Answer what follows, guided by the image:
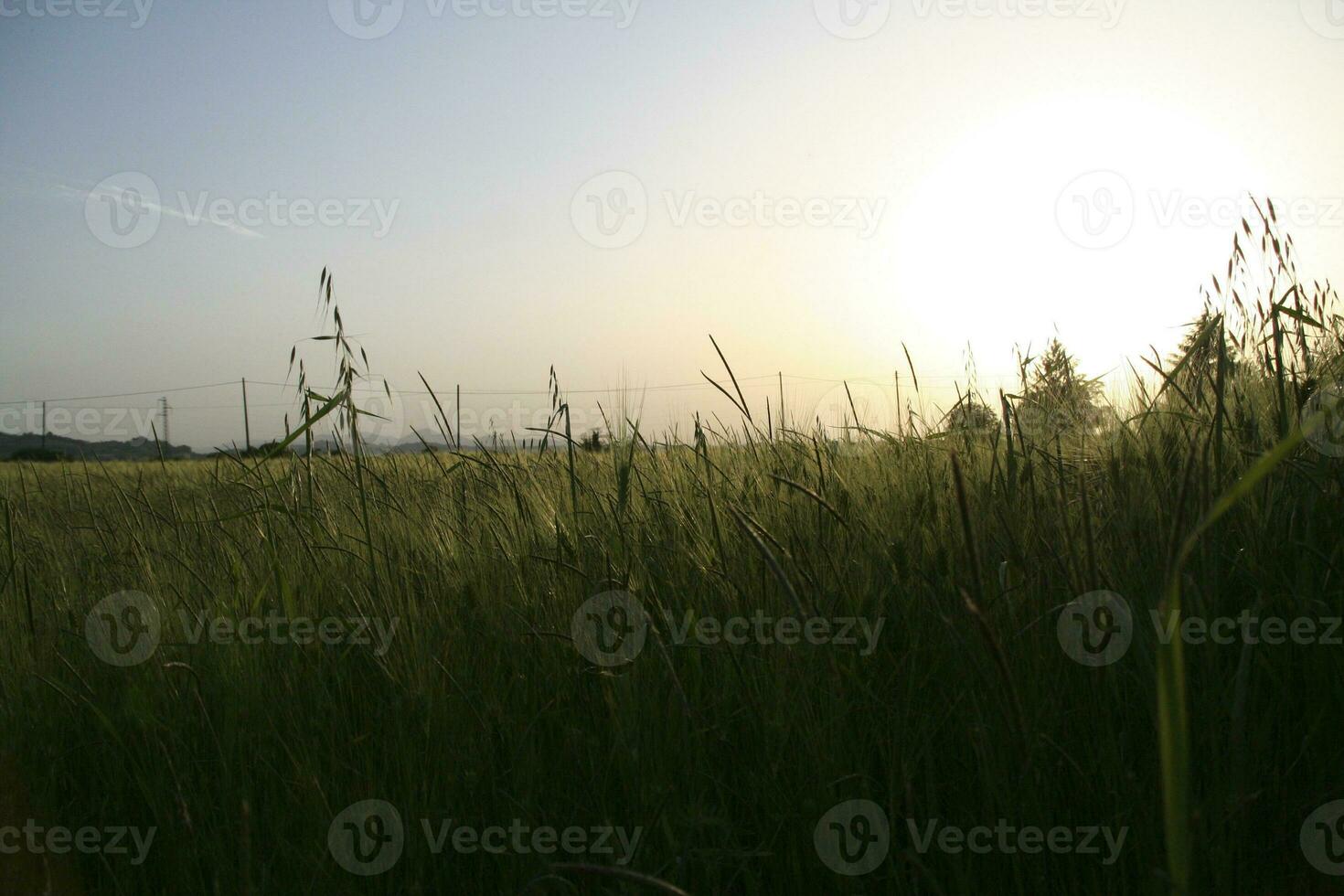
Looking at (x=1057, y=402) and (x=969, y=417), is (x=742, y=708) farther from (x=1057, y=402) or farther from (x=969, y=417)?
(x=1057, y=402)

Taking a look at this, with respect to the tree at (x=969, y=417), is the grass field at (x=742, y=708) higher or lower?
lower

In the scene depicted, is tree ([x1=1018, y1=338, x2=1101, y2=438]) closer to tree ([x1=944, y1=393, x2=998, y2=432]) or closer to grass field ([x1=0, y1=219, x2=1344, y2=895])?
tree ([x1=944, y1=393, x2=998, y2=432])

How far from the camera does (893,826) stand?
124 cm

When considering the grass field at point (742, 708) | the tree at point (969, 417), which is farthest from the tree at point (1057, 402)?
the grass field at point (742, 708)

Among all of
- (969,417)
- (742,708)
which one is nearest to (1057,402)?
(969,417)

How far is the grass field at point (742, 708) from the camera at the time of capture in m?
1.18

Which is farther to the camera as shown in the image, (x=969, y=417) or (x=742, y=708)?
(x=969, y=417)

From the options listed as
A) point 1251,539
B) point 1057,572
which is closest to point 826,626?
point 1057,572

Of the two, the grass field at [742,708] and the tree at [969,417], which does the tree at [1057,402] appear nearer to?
the tree at [969,417]

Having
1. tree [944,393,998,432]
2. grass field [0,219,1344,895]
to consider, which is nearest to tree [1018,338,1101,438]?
tree [944,393,998,432]

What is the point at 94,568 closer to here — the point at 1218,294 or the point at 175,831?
the point at 175,831

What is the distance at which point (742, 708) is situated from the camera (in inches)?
55.6

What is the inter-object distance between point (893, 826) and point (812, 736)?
18 centimetres

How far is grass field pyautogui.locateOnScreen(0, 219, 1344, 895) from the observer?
3.87ft
